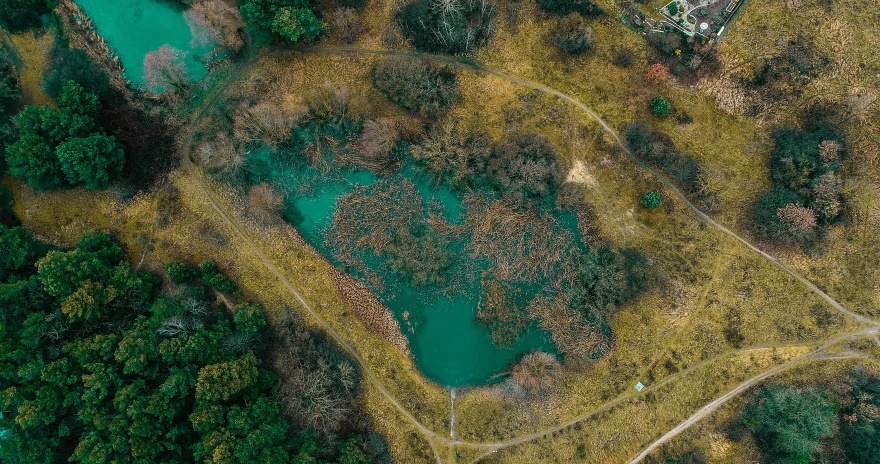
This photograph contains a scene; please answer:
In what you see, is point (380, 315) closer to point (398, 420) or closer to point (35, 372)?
point (398, 420)

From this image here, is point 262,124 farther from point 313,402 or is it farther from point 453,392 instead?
point 453,392

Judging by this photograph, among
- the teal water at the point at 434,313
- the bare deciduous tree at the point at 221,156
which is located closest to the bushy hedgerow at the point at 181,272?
the bare deciduous tree at the point at 221,156

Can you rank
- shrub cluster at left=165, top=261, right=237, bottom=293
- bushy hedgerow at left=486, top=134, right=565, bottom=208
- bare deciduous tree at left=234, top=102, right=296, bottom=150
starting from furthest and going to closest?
bare deciduous tree at left=234, top=102, right=296, bottom=150, bushy hedgerow at left=486, top=134, right=565, bottom=208, shrub cluster at left=165, top=261, right=237, bottom=293

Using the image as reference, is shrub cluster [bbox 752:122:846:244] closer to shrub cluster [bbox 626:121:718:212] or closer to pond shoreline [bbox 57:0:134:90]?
shrub cluster [bbox 626:121:718:212]

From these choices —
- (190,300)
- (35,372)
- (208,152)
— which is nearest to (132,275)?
(190,300)

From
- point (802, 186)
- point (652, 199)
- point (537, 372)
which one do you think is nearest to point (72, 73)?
point (537, 372)

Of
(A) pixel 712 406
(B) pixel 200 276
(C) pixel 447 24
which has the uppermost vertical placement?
(C) pixel 447 24

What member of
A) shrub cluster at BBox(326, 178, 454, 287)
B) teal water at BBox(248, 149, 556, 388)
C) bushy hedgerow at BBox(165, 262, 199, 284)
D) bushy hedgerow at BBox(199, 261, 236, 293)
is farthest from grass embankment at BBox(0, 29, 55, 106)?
shrub cluster at BBox(326, 178, 454, 287)
